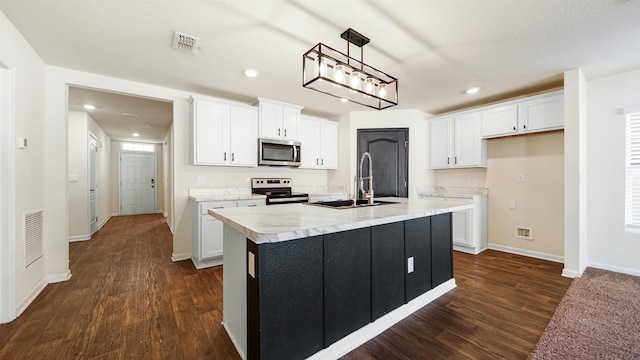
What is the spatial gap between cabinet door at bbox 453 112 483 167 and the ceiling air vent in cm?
394

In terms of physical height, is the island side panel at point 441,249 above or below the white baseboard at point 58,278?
above

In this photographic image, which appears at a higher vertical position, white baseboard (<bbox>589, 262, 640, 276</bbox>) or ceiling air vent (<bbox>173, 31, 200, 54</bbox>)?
ceiling air vent (<bbox>173, 31, 200, 54</bbox>)

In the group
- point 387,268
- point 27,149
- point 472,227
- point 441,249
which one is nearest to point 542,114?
point 472,227

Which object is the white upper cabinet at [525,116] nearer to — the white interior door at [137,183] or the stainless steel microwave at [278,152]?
the stainless steel microwave at [278,152]

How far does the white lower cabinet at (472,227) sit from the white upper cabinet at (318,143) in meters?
2.11

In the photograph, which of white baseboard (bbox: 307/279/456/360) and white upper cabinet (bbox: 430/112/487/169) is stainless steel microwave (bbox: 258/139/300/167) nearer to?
white upper cabinet (bbox: 430/112/487/169)

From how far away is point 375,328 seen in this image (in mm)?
1897

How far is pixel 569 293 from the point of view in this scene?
2549 millimetres

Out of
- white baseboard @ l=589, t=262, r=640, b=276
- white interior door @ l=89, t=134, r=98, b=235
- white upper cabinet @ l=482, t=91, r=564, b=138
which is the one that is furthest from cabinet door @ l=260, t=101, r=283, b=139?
white baseboard @ l=589, t=262, r=640, b=276

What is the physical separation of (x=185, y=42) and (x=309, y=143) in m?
2.55

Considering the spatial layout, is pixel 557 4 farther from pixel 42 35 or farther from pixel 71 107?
pixel 71 107

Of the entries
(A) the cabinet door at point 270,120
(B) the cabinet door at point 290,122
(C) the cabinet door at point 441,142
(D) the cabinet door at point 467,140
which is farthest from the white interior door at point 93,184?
(D) the cabinet door at point 467,140

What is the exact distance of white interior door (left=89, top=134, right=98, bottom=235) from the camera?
5.21 m

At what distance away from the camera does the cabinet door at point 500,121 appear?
369cm
